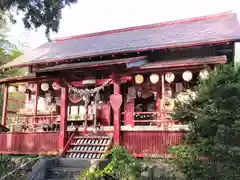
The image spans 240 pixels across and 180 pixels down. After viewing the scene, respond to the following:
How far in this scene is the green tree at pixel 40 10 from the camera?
11312 mm

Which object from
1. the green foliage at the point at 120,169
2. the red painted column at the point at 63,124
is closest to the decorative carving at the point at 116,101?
the red painted column at the point at 63,124

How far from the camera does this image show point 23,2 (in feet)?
36.6

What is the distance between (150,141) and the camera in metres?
10.3

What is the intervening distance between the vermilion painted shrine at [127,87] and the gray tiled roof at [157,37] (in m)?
0.05

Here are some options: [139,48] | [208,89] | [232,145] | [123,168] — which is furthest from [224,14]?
[123,168]

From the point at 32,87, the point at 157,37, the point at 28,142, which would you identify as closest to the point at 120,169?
the point at 28,142

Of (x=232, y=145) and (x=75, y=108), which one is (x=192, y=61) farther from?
(x=75, y=108)

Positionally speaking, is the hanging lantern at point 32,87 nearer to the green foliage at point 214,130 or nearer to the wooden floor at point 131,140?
the wooden floor at point 131,140

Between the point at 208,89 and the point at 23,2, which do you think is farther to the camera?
the point at 23,2

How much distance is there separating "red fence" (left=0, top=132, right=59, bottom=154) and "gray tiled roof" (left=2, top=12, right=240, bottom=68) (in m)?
3.39

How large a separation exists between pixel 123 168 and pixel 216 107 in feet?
9.74

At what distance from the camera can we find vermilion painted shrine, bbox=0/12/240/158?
10.5 m

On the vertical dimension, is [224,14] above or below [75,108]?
above

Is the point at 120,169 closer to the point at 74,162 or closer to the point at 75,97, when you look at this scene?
the point at 74,162
